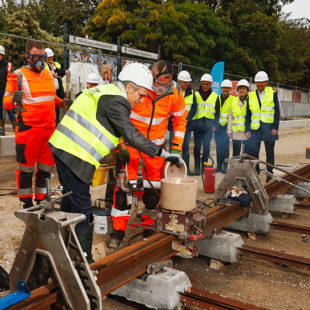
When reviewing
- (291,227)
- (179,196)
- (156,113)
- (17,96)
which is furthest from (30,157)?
(291,227)

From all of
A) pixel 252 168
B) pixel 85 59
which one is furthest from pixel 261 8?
pixel 252 168

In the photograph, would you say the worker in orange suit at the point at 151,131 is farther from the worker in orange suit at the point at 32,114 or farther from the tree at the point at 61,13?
the tree at the point at 61,13

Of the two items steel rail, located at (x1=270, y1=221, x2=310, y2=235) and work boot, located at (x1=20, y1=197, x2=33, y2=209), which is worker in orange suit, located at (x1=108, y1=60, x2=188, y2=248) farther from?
steel rail, located at (x1=270, y1=221, x2=310, y2=235)

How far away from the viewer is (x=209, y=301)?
3064mm

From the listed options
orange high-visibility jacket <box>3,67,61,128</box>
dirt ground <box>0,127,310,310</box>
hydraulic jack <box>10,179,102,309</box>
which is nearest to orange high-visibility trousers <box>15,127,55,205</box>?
orange high-visibility jacket <box>3,67,61,128</box>

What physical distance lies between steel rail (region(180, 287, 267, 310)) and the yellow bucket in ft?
6.56

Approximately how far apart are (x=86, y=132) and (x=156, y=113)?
5.28 feet

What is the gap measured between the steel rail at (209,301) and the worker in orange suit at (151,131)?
136 centimetres

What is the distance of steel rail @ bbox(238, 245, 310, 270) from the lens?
3.89 meters

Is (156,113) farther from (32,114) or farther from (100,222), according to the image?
(32,114)

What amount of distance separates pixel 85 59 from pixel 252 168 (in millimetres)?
5915

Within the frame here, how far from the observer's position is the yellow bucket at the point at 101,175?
184 inches

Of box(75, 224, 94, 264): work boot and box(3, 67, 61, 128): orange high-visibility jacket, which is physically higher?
box(3, 67, 61, 128): orange high-visibility jacket

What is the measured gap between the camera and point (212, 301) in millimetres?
3059
